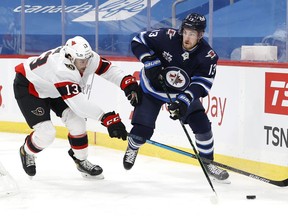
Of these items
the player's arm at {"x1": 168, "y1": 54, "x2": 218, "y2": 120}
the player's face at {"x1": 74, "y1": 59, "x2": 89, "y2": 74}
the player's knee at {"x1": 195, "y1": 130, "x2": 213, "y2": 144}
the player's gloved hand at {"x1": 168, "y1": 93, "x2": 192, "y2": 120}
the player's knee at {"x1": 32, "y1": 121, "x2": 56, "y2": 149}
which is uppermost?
the player's face at {"x1": 74, "y1": 59, "x2": 89, "y2": 74}

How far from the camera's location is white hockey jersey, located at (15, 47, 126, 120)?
4500 millimetres

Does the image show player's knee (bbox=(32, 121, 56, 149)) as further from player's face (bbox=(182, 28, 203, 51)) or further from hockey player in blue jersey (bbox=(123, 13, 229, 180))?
player's face (bbox=(182, 28, 203, 51))

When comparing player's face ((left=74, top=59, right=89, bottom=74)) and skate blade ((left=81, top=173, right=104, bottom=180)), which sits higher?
player's face ((left=74, top=59, right=89, bottom=74))

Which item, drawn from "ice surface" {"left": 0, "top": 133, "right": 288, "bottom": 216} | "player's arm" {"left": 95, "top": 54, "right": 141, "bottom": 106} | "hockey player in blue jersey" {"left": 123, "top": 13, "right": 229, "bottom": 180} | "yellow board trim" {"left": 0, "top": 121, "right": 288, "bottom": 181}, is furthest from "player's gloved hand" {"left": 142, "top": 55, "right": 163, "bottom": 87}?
"yellow board trim" {"left": 0, "top": 121, "right": 288, "bottom": 181}

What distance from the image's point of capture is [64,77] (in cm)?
449

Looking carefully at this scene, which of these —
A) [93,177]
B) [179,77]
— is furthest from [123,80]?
[93,177]

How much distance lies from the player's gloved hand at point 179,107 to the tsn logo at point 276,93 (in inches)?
24.9

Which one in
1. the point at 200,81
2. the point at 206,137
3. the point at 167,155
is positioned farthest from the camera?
the point at 167,155

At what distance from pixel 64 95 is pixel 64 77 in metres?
0.10

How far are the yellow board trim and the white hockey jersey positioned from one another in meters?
1.01

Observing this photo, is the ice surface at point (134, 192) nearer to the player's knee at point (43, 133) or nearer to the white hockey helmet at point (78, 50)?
the player's knee at point (43, 133)

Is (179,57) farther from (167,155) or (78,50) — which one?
(167,155)

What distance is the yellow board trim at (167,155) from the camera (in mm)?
4987

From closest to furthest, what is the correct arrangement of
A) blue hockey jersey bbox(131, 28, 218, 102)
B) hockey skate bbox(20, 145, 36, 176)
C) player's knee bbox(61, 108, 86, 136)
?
blue hockey jersey bbox(131, 28, 218, 102) → player's knee bbox(61, 108, 86, 136) → hockey skate bbox(20, 145, 36, 176)
